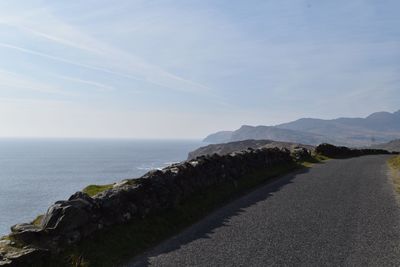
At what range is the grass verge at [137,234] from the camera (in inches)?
458

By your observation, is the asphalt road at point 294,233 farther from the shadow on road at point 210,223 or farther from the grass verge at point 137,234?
the grass verge at point 137,234

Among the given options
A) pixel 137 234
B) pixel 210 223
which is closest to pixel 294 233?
pixel 210 223

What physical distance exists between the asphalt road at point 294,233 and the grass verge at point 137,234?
1.85 feet

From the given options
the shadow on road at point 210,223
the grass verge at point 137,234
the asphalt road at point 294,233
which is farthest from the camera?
the shadow on road at point 210,223

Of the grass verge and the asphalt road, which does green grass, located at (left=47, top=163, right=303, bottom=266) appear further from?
the asphalt road

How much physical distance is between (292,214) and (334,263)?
6421mm

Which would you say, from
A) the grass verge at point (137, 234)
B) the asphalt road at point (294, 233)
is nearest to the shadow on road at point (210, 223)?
the asphalt road at point (294, 233)

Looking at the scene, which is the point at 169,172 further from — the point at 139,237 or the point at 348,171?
the point at 348,171

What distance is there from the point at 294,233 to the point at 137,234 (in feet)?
17.9

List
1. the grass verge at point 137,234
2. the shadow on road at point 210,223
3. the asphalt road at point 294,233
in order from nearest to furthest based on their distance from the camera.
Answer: the grass verge at point 137,234, the asphalt road at point 294,233, the shadow on road at point 210,223

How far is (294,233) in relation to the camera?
1444cm

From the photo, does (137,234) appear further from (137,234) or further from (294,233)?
(294,233)

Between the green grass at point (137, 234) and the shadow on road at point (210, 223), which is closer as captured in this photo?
the green grass at point (137, 234)

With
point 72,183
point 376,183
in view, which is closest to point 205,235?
point 376,183
